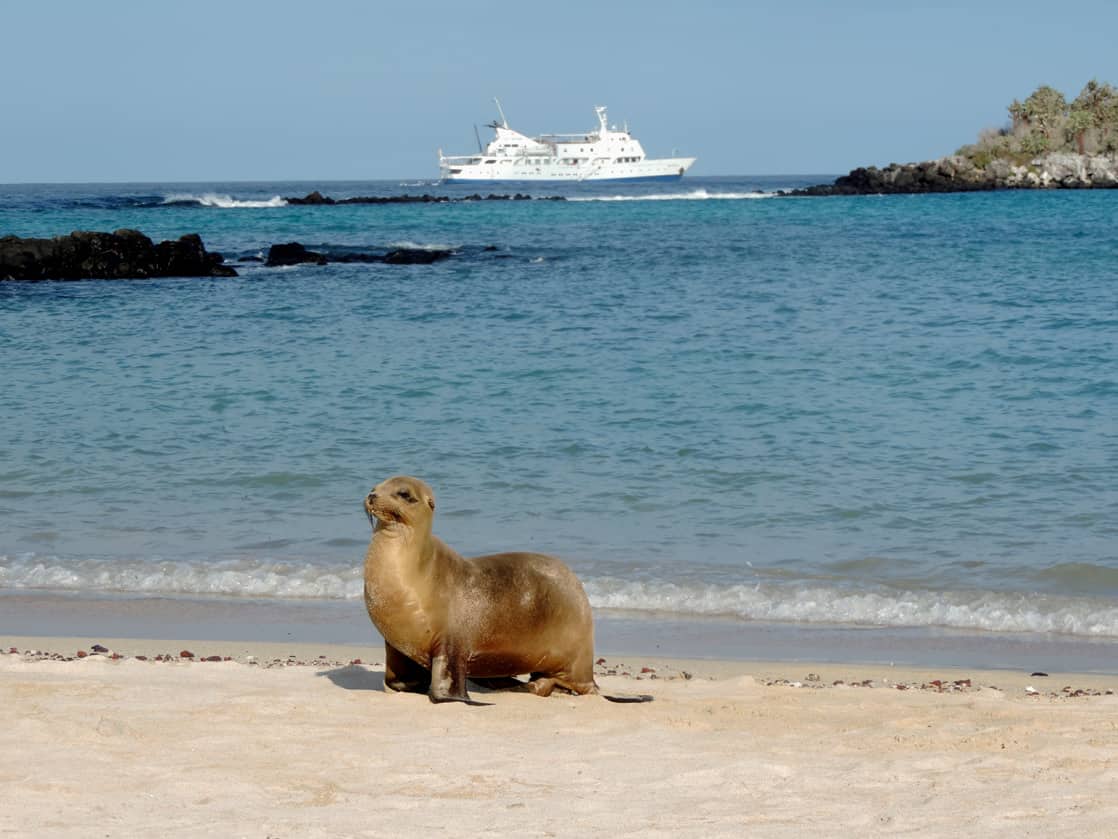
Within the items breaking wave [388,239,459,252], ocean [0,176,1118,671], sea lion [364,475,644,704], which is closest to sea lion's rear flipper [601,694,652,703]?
sea lion [364,475,644,704]

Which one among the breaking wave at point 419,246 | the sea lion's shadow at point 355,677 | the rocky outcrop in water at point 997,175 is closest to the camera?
the sea lion's shadow at point 355,677

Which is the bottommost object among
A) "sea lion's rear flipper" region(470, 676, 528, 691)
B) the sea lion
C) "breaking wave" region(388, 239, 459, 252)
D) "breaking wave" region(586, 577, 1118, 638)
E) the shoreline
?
the shoreline

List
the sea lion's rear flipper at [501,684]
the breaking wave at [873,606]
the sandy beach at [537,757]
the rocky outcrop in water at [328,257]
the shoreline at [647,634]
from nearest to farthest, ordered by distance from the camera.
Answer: the sandy beach at [537,757] < the sea lion's rear flipper at [501,684] < the shoreline at [647,634] < the breaking wave at [873,606] < the rocky outcrop in water at [328,257]

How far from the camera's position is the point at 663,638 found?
826cm

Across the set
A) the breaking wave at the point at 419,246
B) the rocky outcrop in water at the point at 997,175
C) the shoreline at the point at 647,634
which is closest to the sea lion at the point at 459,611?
the shoreline at the point at 647,634

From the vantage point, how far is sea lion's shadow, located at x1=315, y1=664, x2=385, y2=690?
6531 millimetres

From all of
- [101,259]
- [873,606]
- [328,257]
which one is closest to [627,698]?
[873,606]

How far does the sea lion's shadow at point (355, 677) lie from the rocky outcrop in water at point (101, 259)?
29.9 metres

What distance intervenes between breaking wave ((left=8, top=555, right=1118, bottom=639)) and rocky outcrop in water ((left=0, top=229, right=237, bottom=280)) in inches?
1056

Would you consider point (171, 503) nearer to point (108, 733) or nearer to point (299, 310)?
point (108, 733)

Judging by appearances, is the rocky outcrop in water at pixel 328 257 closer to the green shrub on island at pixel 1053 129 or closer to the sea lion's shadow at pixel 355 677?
the sea lion's shadow at pixel 355 677

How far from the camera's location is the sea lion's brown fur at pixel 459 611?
5852 millimetres

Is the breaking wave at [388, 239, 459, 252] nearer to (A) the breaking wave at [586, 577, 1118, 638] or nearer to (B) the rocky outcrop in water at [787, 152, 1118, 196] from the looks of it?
(A) the breaking wave at [586, 577, 1118, 638]

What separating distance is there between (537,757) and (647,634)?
3133mm
